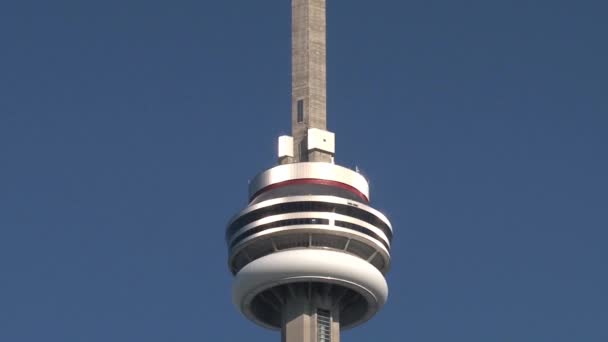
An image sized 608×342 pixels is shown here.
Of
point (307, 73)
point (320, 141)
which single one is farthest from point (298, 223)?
point (307, 73)

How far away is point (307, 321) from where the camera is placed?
175 metres

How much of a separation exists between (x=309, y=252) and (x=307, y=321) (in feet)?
23.6

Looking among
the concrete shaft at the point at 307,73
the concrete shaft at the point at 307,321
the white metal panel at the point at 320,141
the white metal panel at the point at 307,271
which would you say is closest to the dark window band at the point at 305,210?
the white metal panel at the point at 307,271

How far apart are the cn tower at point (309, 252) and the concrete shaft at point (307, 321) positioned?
0.29 ft

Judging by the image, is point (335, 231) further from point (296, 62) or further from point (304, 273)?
→ point (296, 62)

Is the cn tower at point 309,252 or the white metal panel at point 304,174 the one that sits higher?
the white metal panel at point 304,174

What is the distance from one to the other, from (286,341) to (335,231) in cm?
1098

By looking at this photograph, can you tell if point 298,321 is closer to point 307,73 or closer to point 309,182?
point 309,182

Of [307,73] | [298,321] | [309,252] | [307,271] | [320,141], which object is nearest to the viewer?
[307,271]

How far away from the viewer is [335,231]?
565 feet

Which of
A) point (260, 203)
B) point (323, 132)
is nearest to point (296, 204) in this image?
point (260, 203)

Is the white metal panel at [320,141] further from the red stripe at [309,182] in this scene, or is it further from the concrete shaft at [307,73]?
the red stripe at [309,182]

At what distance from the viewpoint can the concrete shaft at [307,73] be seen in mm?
187125

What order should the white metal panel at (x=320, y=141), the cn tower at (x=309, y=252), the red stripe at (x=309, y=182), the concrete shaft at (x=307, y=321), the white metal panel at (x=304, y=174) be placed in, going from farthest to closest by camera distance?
the white metal panel at (x=320, y=141) → the white metal panel at (x=304, y=174) → the red stripe at (x=309, y=182) → the concrete shaft at (x=307, y=321) → the cn tower at (x=309, y=252)
